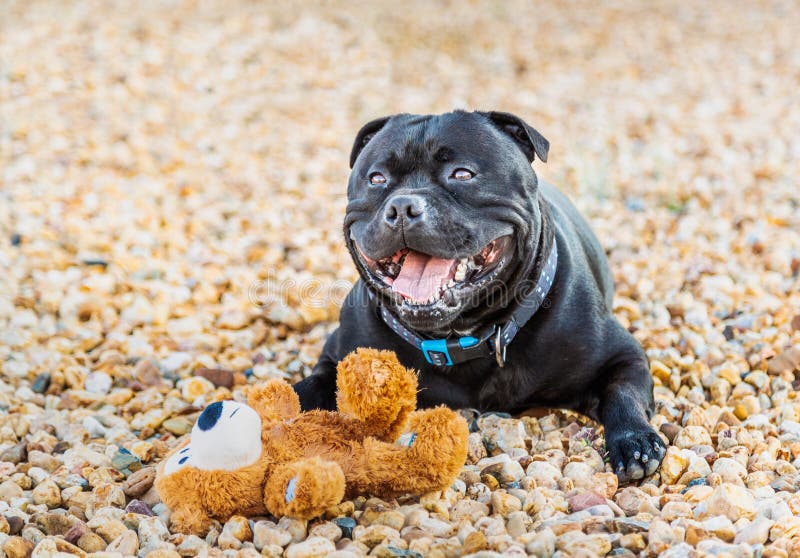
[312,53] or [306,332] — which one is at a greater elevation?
[312,53]

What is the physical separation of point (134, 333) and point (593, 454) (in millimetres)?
2614

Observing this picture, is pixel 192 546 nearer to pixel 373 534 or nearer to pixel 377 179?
pixel 373 534

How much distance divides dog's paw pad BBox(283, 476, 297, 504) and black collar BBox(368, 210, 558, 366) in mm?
1070

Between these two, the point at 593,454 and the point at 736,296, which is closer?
the point at 593,454

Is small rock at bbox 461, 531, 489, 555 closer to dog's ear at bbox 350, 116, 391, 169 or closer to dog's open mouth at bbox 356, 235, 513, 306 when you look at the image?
dog's open mouth at bbox 356, 235, 513, 306

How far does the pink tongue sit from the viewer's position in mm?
3328

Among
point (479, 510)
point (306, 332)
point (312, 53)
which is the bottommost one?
point (306, 332)

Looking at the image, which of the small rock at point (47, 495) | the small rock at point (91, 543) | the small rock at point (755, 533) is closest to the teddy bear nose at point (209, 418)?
the small rock at point (91, 543)

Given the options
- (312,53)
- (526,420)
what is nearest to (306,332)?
(526,420)

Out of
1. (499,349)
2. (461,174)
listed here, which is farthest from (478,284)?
(461,174)

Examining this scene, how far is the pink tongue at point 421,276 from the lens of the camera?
10.9 ft

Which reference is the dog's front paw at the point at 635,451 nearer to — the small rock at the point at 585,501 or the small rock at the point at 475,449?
the small rock at the point at 585,501

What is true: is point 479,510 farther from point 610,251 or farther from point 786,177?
point 786,177

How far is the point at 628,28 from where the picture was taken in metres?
10.7
